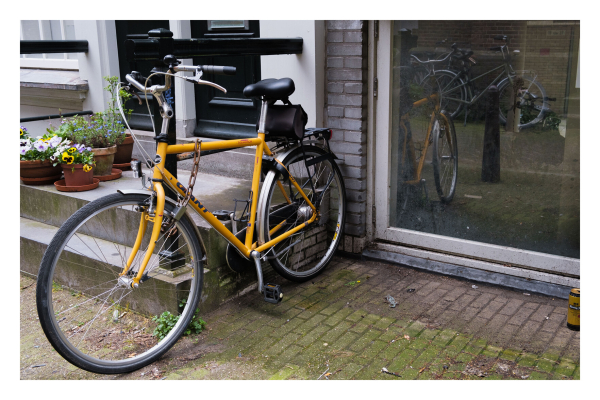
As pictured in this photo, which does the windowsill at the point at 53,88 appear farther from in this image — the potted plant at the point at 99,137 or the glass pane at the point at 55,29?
the potted plant at the point at 99,137

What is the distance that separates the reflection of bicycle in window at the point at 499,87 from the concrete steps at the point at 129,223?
163 centimetres

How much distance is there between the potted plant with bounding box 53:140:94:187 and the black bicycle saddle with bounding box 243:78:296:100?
139 cm

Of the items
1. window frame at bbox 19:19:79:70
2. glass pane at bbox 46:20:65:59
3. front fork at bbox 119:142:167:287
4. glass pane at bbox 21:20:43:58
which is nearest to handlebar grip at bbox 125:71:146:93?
front fork at bbox 119:142:167:287

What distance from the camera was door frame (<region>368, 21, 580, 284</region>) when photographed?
3.90m

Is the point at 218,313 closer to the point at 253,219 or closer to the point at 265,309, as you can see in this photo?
the point at 265,309

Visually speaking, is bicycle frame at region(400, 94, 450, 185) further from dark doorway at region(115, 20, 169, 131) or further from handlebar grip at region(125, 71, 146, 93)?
dark doorway at region(115, 20, 169, 131)

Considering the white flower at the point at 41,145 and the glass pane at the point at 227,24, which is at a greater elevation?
the glass pane at the point at 227,24

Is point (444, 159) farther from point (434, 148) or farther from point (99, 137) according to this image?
point (99, 137)

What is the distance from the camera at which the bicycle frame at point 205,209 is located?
9.53 ft

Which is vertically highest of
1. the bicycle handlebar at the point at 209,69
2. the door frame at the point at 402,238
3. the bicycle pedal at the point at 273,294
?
the bicycle handlebar at the point at 209,69

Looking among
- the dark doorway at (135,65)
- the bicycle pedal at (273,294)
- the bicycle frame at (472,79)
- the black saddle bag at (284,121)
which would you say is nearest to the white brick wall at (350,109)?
the bicycle frame at (472,79)

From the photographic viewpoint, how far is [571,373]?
295cm

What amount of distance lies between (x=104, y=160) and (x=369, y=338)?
251cm

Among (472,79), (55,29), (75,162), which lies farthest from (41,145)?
(472,79)
